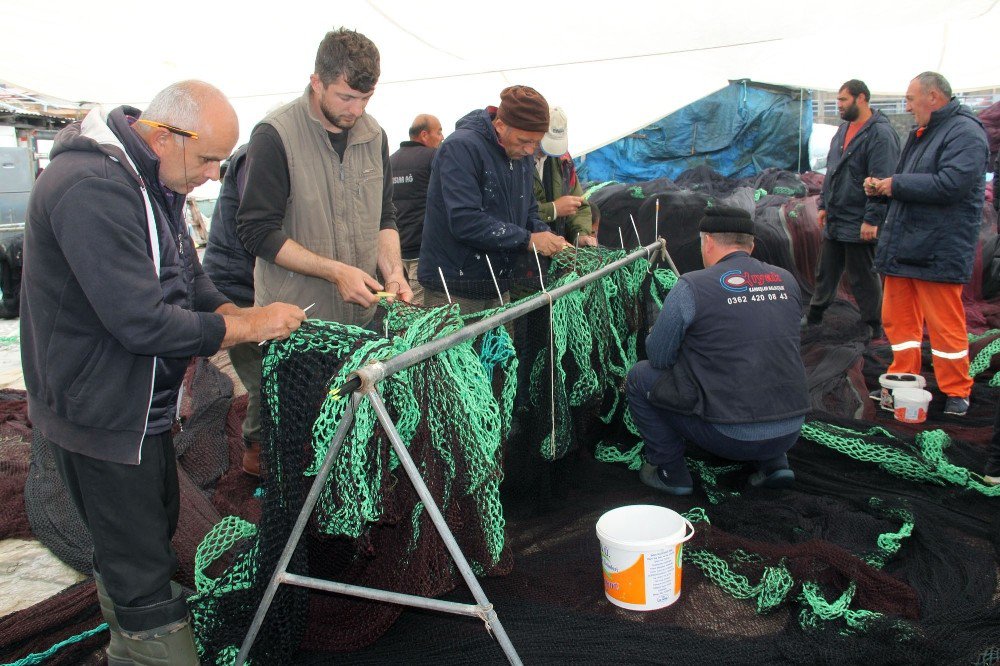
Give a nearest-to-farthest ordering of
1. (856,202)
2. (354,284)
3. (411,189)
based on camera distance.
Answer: (354,284) < (411,189) < (856,202)

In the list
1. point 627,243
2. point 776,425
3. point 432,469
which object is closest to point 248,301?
point 432,469

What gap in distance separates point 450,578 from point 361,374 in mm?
858

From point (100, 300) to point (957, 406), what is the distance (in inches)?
188

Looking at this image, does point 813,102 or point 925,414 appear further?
point 813,102

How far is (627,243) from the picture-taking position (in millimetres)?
8258

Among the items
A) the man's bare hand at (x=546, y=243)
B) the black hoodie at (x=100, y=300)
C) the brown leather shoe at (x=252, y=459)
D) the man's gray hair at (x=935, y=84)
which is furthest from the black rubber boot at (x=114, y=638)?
the man's gray hair at (x=935, y=84)

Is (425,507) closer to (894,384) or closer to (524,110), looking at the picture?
(524,110)

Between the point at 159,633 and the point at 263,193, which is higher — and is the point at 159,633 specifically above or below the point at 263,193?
below

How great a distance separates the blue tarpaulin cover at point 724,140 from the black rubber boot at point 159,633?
434 inches

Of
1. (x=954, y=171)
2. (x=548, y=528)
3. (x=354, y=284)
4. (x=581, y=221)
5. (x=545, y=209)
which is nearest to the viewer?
(x=354, y=284)

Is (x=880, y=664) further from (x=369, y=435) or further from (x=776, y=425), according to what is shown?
(x=369, y=435)

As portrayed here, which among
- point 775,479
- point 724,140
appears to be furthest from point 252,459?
point 724,140

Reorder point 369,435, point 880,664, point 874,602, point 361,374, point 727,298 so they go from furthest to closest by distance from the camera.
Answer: point 727,298 → point 874,602 → point 880,664 → point 369,435 → point 361,374

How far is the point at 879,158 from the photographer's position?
5828 millimetres
